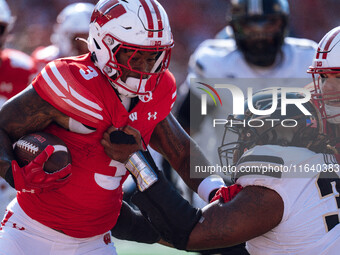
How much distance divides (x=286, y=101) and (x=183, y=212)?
1.77 feet

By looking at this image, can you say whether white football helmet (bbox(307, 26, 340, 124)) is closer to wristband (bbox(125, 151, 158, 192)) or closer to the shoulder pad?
wristband (bbox(125, 151, 158, 192))

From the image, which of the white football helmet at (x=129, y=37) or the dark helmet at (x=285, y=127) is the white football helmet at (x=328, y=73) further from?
the white football helmet at (x=129, y=37)

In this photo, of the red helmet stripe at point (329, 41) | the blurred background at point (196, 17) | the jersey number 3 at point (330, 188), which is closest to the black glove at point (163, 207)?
the jersey number 3 at point (330, 188)

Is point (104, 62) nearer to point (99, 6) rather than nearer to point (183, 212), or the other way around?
point (99, 6)

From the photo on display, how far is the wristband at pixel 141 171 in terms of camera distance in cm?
215

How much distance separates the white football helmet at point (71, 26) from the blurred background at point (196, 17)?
3.82 meters

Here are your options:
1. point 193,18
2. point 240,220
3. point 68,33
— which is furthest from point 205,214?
point 193,18

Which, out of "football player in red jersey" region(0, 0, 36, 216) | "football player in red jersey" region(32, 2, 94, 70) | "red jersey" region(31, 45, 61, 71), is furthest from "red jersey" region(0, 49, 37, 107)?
"red jersey" region(31, 45, 61, 71)

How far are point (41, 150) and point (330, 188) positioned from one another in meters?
1.04

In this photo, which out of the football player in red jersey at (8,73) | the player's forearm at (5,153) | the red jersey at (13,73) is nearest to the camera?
the player's forearm at (5,153)

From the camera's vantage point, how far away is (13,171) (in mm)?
2229

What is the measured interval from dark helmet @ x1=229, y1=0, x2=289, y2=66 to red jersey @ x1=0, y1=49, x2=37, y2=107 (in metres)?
1.68

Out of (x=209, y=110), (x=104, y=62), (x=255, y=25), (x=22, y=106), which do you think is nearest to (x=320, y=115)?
(x=104, y=62)

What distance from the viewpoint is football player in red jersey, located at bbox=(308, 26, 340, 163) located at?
2.35 metres
